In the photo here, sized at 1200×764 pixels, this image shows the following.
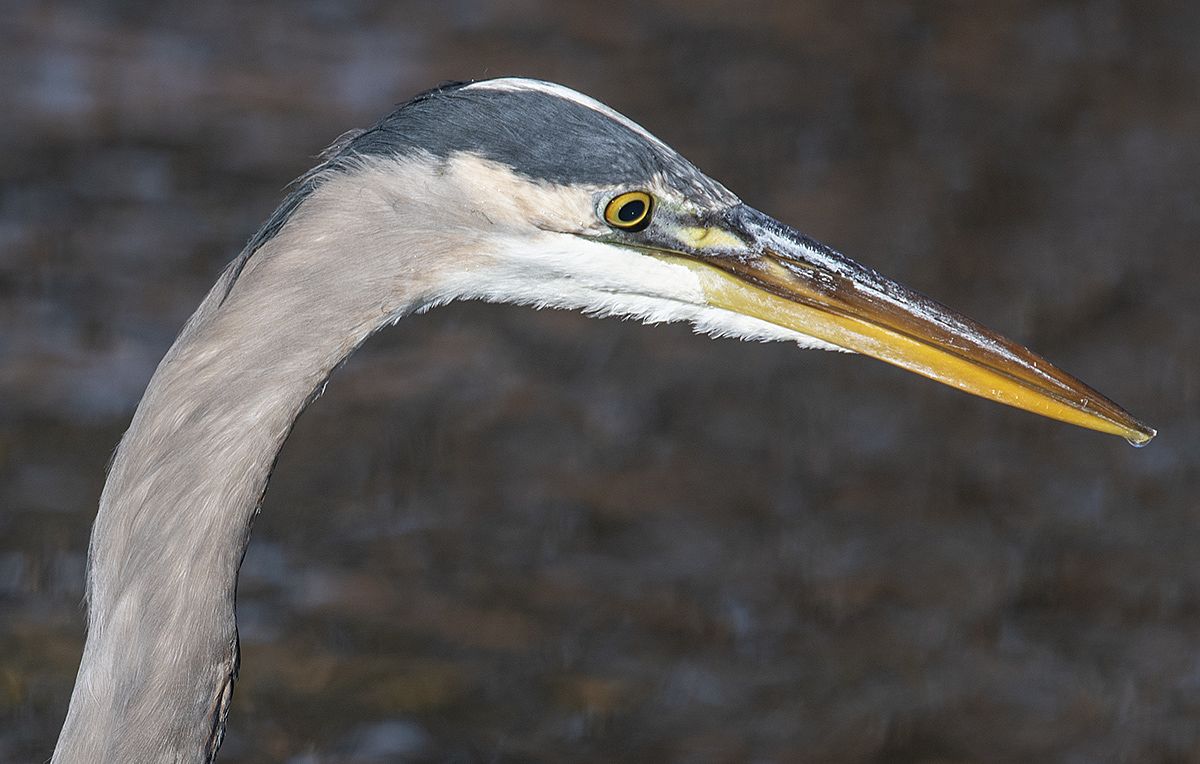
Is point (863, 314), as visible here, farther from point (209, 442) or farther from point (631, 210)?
point (209, 442)

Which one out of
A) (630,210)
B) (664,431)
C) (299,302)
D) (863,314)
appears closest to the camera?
(299,302)

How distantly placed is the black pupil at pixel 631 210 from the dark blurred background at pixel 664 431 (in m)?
1.69

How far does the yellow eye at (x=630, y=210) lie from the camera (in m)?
1.91

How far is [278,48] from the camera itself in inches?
215

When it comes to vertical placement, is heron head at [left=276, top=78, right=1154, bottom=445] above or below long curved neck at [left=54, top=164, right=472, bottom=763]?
above

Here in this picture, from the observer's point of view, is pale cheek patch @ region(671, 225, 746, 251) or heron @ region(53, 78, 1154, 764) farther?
pale cheek patch @ region(671, 225, 746, 251)

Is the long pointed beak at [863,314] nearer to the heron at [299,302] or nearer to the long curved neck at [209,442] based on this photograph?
the heron at [299,302]

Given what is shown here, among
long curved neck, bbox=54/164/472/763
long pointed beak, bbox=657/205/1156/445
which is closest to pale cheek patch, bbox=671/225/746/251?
long pointed beak, bbox=657/205/1156/445

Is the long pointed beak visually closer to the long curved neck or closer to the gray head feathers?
the gray head feathers

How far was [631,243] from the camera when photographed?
1963mm

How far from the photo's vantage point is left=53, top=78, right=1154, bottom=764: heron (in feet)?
5.85

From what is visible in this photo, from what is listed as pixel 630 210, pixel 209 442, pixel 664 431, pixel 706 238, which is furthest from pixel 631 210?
pixel 664 431

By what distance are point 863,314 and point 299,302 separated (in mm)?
737

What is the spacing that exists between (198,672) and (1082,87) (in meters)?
4.60
